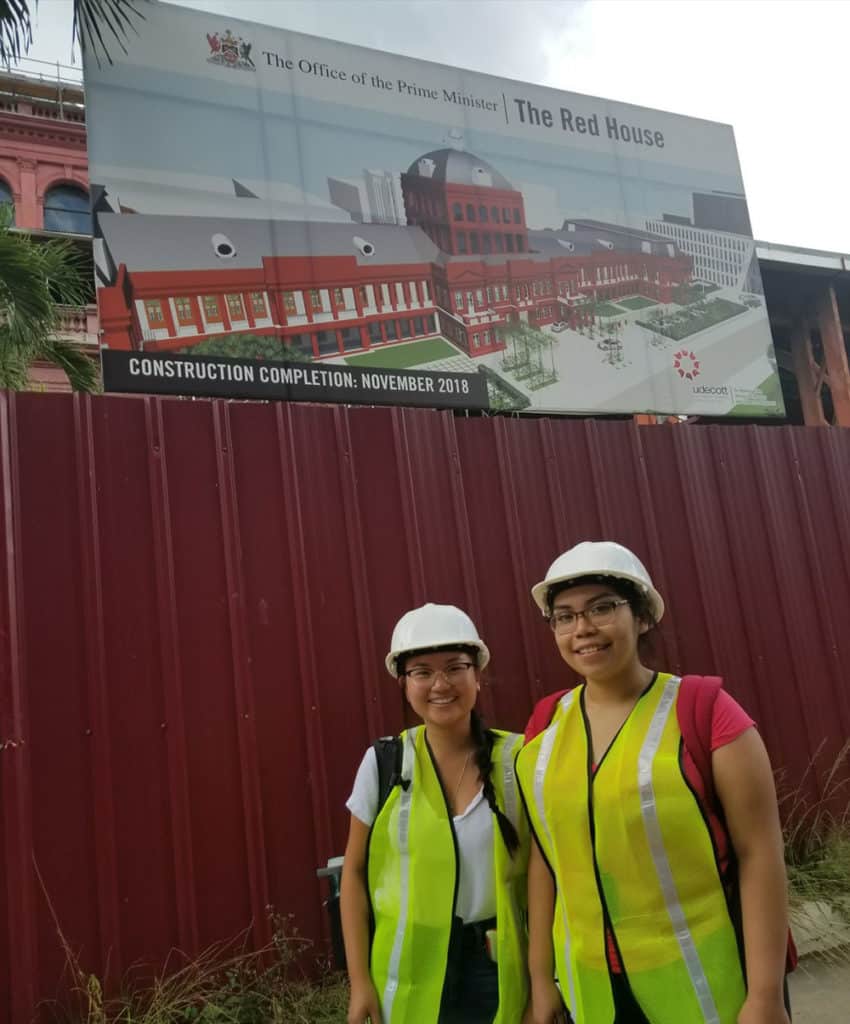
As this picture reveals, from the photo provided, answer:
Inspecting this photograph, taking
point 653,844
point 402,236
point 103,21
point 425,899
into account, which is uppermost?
point 103,21

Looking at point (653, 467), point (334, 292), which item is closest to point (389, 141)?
point (334, 292)

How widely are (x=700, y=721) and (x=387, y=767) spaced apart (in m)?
0.90

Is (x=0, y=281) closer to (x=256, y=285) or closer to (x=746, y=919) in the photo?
(x=256, y=285)

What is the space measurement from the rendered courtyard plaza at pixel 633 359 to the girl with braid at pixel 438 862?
413 centimetres

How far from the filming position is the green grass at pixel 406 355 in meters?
5.91

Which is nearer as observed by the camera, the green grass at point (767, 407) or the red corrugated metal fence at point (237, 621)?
the red corrugated metal fence at point (237, 621)

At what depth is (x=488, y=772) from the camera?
203cm

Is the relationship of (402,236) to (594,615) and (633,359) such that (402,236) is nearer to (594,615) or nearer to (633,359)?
(633,359)

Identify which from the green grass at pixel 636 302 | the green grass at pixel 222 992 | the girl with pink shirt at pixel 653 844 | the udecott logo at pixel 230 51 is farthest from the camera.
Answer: the green grass at pixel 636 302

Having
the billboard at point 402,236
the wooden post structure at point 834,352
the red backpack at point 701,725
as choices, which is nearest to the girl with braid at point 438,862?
the red backpack at point 701,725

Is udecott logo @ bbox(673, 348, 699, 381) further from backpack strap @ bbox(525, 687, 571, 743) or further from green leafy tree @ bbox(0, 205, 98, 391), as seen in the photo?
backpack strap @ bbox(525, 687, 571, 743)

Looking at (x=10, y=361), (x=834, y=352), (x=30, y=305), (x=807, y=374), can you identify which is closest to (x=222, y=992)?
(x=30, y=305)

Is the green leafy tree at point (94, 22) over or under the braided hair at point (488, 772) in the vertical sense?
over

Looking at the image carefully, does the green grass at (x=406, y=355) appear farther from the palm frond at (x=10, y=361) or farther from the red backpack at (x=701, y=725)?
the red backpack at (x=701, y=725)
